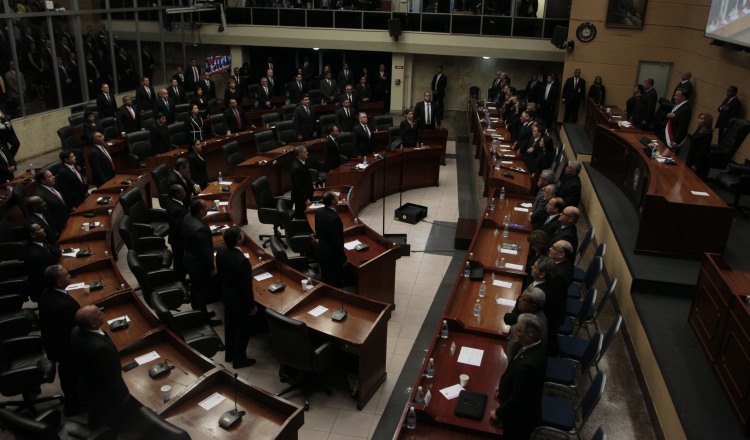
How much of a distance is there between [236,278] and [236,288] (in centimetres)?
13

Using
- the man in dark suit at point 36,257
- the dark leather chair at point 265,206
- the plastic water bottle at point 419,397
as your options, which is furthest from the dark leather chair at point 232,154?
the plastic water bottle at point 419,397

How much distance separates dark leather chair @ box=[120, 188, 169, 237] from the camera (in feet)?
27.7

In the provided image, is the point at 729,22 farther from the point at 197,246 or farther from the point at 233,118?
the point at 197,246

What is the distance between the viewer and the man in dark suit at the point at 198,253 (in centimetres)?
667

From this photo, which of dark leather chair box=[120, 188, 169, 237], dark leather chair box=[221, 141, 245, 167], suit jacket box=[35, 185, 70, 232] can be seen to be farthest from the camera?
dark leather chair box=[221, 141, 245, 167]

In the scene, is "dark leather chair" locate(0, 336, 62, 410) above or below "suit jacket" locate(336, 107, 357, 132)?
below

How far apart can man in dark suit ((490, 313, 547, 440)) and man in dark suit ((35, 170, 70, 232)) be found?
21.6ft

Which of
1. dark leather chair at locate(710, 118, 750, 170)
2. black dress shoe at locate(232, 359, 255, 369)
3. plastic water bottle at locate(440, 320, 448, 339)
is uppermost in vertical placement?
dark leather chair at locate(710, 118, 750, 170)

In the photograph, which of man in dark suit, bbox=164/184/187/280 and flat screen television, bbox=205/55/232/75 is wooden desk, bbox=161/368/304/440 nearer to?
man in dark suit, bbox=164/184/187/280

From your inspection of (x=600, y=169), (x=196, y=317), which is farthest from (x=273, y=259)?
(x=600, y=169)

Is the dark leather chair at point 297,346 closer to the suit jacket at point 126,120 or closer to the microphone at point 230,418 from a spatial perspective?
the microphone at point 230,418

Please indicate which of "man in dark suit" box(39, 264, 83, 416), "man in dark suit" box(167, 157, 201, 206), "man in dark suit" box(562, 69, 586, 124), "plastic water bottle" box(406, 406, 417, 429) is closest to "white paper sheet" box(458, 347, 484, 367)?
"plastic water bottle" box(406, 406, 417, 429)

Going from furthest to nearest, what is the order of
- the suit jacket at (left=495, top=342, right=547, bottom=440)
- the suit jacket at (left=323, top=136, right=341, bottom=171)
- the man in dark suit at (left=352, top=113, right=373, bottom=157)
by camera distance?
1. the man in dark suit at (left=352, top=113, right=373, bottom=157)
2. the suit jacket at (left=323, top=136, right=341, bottom=171)
3. the suit jacket at (left=495, top=342, right=547, bottom=440)

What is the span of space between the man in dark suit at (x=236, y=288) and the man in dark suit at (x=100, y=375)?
1.61m
